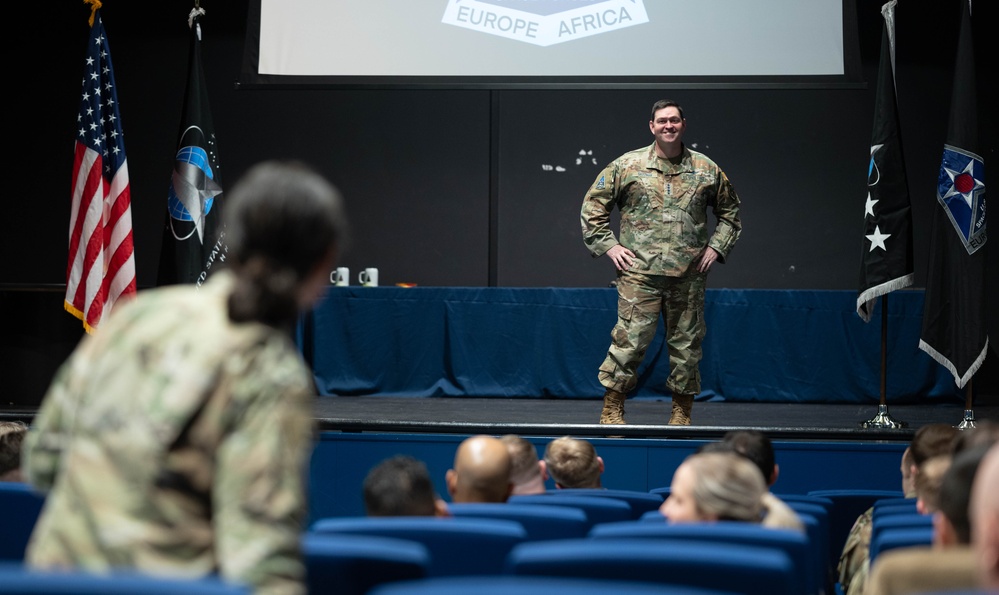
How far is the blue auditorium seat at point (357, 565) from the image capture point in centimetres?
143

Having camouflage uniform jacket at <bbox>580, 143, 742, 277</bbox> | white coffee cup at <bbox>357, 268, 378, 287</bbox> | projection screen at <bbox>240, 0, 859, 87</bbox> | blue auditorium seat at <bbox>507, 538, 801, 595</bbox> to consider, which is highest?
projection screen at <bbox>240, 0, 859, 87</bbox>

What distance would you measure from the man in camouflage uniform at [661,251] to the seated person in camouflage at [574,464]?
1.76 meters

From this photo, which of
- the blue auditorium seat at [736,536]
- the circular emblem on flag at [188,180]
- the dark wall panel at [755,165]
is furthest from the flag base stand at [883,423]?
the blue auditorium seat at [736,536]

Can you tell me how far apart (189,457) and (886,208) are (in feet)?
16.0

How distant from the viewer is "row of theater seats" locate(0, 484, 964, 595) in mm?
1362

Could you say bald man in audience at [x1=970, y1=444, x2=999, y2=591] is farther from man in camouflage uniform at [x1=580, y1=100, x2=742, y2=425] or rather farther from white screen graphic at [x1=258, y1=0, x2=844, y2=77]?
white screen graphic at [x1=258, y1=0, x2=844, y2=77]

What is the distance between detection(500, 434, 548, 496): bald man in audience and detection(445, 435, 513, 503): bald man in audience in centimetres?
36

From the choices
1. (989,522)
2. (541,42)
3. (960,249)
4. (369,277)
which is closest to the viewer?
(989,522)

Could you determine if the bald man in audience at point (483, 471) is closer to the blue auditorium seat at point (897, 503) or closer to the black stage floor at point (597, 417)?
the blue auditorium seat at point (897, 503)

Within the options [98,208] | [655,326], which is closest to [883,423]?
[655,326]

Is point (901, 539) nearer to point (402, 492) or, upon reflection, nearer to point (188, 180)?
point (402, 492)

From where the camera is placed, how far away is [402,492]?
7.29 ft

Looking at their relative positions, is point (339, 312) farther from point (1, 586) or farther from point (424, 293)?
point (1, 586)

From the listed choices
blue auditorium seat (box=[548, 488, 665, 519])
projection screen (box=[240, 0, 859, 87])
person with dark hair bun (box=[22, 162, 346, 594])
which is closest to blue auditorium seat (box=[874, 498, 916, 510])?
blue auditorium seat (box=[548, 488, 665, 519])
